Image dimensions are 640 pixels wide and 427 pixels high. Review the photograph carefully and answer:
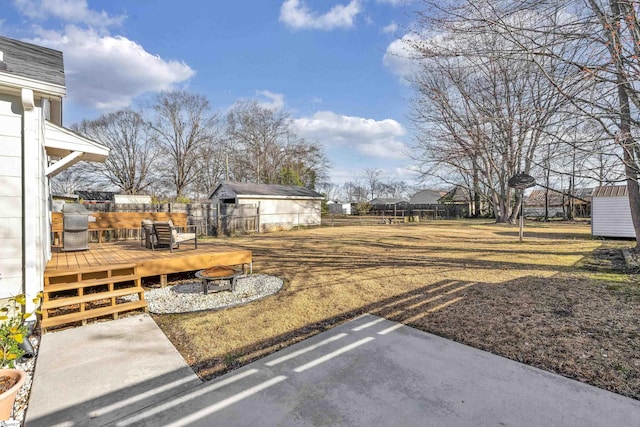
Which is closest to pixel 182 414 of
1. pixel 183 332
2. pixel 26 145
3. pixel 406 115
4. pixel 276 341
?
pixel 276 341

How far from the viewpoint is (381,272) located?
6395 mm

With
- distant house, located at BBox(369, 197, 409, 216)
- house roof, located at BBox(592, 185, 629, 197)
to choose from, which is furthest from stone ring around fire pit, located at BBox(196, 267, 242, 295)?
distant house, located at BBox(369, 197, 409, 216)

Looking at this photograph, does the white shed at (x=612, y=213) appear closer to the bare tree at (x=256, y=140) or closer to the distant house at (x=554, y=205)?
the distant house at (x=554, y=205)

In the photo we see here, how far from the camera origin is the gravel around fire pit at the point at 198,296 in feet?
14.2

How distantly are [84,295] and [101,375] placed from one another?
185cm

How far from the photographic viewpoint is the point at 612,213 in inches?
472

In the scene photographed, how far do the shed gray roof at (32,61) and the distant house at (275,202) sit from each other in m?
Answer: 12.1

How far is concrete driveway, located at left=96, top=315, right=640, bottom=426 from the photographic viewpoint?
6.31 ft

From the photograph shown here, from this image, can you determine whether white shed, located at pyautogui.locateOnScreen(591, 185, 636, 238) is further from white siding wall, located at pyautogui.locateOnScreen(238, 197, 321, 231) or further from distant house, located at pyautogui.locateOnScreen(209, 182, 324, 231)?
white siding wall, located at pyautogui.locateOnScreen(238, 197, 321, 231)

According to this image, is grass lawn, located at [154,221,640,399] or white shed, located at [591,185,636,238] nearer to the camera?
grass lawn, located at [154,221,640,399]

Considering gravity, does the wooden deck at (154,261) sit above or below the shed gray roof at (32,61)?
below

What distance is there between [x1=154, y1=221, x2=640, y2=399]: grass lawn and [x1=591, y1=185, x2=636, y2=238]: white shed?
257 inches

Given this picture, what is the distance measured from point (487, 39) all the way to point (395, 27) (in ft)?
5.18

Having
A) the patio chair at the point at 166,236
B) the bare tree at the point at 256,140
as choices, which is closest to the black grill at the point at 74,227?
the patio chair at the point at 166,236
